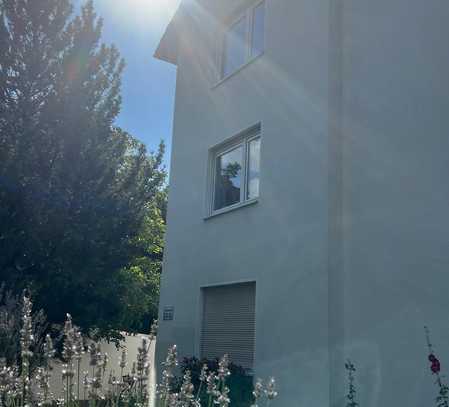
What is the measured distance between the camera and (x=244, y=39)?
1048cm

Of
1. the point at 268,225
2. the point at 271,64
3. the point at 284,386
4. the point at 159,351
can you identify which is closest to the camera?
the point at 284,386

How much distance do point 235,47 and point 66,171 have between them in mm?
4243

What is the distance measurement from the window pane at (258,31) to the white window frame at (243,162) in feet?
4.97

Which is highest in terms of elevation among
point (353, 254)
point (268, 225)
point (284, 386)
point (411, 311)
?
point (268, 225)

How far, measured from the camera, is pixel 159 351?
1091cm

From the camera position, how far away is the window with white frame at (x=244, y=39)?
10.0 meters

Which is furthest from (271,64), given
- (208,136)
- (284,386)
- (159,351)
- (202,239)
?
(159,351)

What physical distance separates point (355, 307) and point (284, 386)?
1461mm

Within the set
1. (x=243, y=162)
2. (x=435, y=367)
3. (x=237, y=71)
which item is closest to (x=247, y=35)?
(x=237, y=71)

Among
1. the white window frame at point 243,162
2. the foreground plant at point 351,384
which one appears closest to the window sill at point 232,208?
the white window frame at point 243,162

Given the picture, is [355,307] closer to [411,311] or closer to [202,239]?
[411,311]

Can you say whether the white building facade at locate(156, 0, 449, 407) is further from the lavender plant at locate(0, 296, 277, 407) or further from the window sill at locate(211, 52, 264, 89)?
the lavender plant at locate(0, 296, 277, 407)

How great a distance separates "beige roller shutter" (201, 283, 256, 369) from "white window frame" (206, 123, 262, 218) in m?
1.32

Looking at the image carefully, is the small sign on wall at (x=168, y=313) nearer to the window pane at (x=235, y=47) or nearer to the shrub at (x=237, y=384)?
the shrub at (x=237, y=384)
